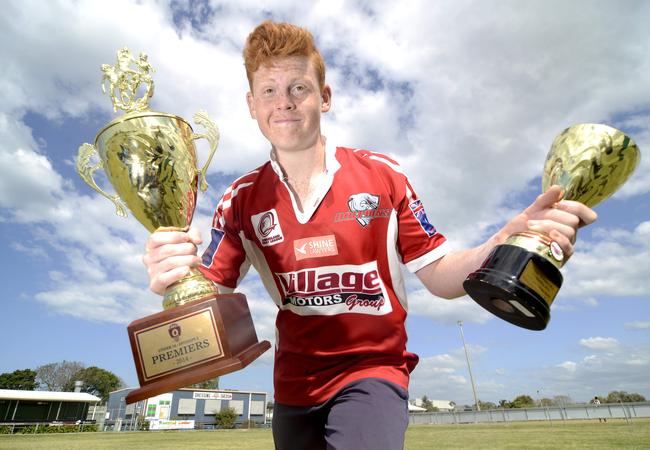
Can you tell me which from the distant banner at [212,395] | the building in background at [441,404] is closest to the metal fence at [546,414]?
the distant banner at [212,395]

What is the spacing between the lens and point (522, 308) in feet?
5.22

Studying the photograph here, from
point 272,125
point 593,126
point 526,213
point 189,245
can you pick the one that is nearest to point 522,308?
point 526,213

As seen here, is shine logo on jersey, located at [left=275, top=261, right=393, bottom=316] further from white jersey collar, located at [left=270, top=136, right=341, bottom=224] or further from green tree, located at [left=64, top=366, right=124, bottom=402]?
green tree, located at [left=64, top=366, right=124, bottom=402]

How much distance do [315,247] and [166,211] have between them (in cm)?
78

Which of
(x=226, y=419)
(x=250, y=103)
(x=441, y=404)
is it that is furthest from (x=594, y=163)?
(x=441, y=404)

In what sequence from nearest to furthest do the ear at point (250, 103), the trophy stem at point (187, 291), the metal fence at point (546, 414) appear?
the trophy stem at point (187, 291) < the ear at point (250, 103) < the metal fence at point (546, 414)

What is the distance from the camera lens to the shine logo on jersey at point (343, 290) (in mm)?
2291

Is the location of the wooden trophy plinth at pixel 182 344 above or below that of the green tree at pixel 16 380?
below

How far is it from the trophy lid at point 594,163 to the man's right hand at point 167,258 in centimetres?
163

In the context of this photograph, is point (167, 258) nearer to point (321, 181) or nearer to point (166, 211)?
point (166, 211)

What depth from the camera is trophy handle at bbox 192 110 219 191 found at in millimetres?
2391

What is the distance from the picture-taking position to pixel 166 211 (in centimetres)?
215

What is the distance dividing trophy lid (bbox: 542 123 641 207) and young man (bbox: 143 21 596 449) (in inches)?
14.3

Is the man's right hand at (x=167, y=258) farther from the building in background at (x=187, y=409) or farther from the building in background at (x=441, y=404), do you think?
the building in background at (x=441, y=404)
